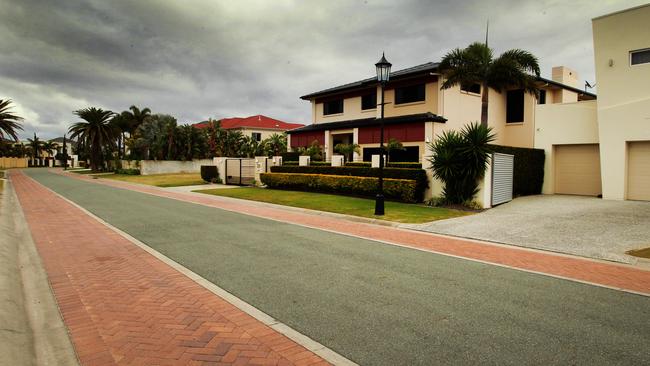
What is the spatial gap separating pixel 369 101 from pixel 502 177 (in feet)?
54.3

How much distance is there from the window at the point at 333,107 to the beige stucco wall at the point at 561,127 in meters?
17.2

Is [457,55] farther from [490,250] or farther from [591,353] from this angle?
[591,353]

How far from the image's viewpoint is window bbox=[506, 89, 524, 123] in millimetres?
28875

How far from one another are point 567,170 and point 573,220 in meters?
9.11

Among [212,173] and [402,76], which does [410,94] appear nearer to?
[402,76]

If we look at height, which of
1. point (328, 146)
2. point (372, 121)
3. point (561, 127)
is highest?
point (372, 121)

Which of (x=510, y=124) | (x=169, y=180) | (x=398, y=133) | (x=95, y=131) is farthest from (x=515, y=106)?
(x=95, y=131)

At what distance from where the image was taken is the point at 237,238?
9.91 meters

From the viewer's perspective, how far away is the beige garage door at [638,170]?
16.2 metres

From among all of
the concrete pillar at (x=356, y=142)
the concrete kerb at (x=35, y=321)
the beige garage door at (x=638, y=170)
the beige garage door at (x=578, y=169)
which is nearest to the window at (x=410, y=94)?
the concrete pillar at (x=356, y=142)

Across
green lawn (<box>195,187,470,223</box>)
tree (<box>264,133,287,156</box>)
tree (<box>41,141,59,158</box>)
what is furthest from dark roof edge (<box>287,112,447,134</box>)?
tree (<box>41,141,59,158</box>)

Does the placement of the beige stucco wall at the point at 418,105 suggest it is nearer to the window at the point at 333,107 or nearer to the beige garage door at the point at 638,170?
the window at the point at 333,107

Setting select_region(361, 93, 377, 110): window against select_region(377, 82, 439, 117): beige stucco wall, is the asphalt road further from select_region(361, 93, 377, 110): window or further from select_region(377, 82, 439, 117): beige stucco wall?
select_region(361, 93, 377, 110): window

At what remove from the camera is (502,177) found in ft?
56.1
